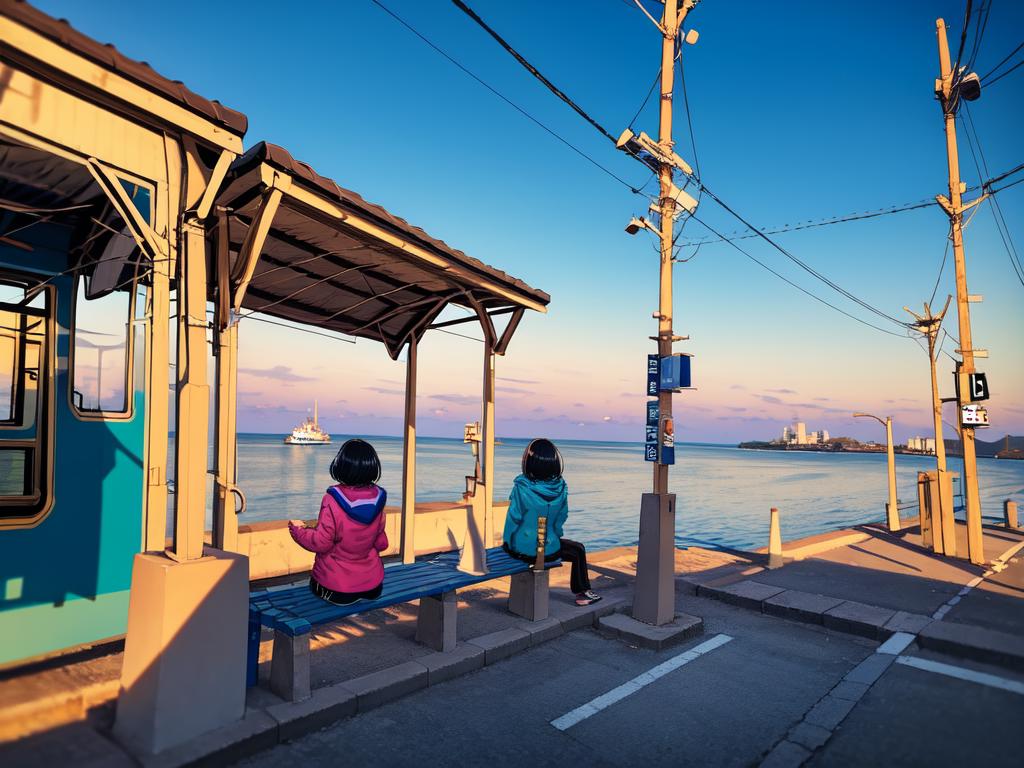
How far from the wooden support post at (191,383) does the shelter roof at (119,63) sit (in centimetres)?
74

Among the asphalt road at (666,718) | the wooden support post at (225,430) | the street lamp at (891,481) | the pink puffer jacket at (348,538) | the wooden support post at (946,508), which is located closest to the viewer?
the asphalt road at (666,718)

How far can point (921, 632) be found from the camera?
21.2 ft

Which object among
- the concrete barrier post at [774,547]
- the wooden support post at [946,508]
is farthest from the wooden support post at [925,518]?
the concrete barrier post at [774,547]

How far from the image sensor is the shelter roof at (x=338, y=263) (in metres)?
4.49

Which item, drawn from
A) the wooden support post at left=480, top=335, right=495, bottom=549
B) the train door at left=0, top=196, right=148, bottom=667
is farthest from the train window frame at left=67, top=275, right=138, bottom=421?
the wooden support post at left=480, top=335, right=495, bottom=549

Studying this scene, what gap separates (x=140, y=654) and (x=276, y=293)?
15.1 feet

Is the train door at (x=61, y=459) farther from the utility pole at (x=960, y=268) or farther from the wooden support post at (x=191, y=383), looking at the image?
the utility pole at (x=960, y=268)

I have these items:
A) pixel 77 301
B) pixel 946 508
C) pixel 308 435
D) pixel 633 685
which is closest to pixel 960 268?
pixel 946 508

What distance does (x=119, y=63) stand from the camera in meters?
3.55

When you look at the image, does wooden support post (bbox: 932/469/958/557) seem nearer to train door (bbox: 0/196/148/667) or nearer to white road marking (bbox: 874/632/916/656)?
white road marking (bbox: 874/632/916/656)

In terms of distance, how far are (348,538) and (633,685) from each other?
284cm

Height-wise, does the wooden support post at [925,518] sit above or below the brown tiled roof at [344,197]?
below

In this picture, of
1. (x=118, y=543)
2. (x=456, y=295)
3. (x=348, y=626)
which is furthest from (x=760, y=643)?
(x=118, y=543)

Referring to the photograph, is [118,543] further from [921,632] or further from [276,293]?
[921,632]
